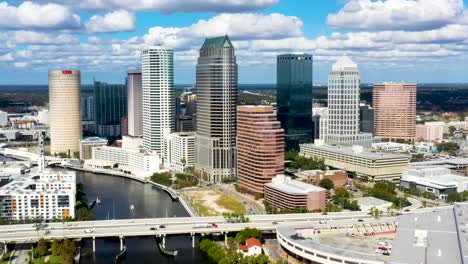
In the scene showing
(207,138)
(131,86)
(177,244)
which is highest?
(131,86)

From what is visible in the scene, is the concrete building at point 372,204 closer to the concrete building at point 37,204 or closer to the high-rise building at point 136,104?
the concrete building at point 37,204

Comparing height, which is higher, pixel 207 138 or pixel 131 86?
pixel 131 86

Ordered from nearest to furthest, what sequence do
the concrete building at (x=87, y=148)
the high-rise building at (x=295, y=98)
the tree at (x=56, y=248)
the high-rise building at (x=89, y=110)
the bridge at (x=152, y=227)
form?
the tree at (x=56, y=248) < the bridge at (x=152, y=227) < the high-rise building at (x=295, y=98) < the concrete building at (x=87, y=148) < the high-rise building at (x=89, y=110)

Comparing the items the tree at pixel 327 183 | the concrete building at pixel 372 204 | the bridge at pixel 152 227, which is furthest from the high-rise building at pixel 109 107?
the bridge at pixel 152 227

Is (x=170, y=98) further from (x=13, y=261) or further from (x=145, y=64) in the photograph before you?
(x=13, y=261)

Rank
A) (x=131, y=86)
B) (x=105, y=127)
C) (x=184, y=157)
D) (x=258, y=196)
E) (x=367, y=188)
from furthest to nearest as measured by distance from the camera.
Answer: (x=105, y=127) → (x=131, y=86) → (x=184, y=157) → (x=367, y=188) → (x=258, y=196)

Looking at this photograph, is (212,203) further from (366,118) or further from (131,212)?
(366,118)

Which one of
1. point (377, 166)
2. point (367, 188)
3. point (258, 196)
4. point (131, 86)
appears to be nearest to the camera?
point (258, 196)

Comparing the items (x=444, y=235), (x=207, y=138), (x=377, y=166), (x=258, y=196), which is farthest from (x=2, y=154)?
(x=444, y=235)
